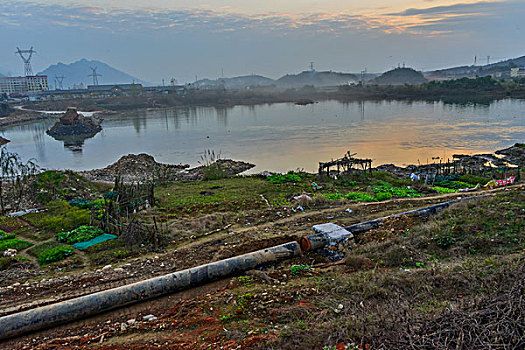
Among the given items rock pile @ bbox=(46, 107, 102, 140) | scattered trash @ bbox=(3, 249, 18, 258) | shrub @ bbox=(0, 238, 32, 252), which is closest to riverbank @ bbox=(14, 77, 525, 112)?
rock pile @ bbox=(46, 107, 102, 140)

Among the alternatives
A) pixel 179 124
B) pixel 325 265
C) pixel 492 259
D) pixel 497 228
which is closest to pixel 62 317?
pixel 325 265

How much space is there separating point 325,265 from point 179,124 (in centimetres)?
4272

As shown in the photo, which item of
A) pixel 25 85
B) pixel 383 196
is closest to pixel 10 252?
pixel 383 196

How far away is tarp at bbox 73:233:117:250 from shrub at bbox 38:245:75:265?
0.80 feet

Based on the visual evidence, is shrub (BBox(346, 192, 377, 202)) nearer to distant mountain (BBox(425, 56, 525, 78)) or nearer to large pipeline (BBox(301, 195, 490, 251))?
large pipeline (BBox(301, 195, 490, 251))

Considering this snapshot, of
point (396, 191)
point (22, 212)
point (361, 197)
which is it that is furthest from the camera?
point (396, 191)

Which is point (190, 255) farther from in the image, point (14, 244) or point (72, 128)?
point (72, 128)

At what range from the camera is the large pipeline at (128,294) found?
475cm

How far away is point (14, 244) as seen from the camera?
25.6 feet

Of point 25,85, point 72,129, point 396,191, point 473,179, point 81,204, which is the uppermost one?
point 25,85

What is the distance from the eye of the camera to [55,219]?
922 cm

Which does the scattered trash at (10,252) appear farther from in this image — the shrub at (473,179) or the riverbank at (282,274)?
the shrub at (473,179)

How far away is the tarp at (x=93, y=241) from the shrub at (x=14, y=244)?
3.83 ft

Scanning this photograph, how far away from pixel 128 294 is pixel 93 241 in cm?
317
